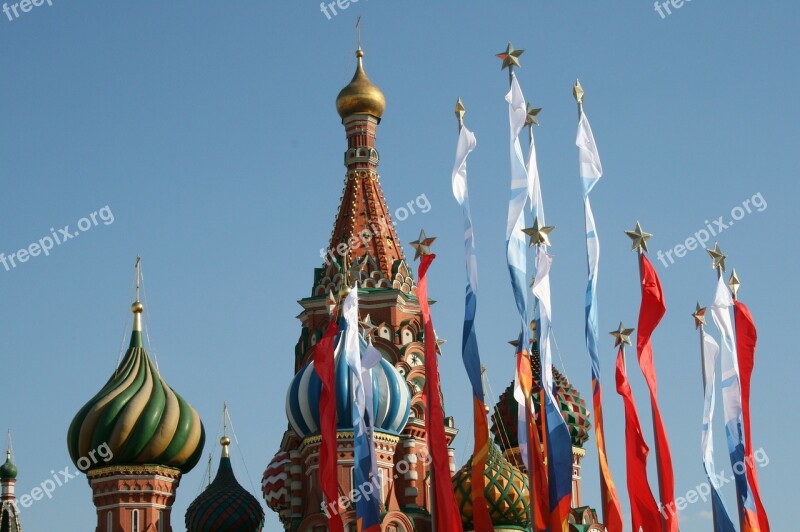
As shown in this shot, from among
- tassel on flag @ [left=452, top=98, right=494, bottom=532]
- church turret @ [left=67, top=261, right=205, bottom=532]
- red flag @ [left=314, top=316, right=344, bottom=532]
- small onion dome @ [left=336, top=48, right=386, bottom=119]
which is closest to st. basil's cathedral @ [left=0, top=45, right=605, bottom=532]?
church turret @ [left=67, top=261, right=205, bottom=532]

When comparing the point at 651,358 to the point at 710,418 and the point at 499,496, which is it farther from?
the point at 499,496

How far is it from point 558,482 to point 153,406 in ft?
48.1

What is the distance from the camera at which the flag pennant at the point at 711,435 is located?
24.3 meters

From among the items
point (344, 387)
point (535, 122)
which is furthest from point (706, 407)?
point (344, 387)

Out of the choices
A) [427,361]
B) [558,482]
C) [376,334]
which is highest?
[376,334]

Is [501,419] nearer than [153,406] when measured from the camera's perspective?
No

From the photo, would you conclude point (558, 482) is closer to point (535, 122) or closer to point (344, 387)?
point (535, 122)

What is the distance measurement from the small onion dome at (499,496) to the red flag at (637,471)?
11868 mm

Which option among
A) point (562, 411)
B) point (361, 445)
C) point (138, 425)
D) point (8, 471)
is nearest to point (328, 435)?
point (361, 445)

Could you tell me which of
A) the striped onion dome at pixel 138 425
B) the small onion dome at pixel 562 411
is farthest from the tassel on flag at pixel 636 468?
the small onion dome at pixel 562 411

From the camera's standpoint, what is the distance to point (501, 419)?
4181cm

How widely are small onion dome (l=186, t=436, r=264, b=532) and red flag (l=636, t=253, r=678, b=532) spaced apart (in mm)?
14794

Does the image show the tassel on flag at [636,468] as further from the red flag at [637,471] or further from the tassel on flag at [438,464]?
the tassel on flag at [438,464]

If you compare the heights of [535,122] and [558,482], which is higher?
[535,122]
